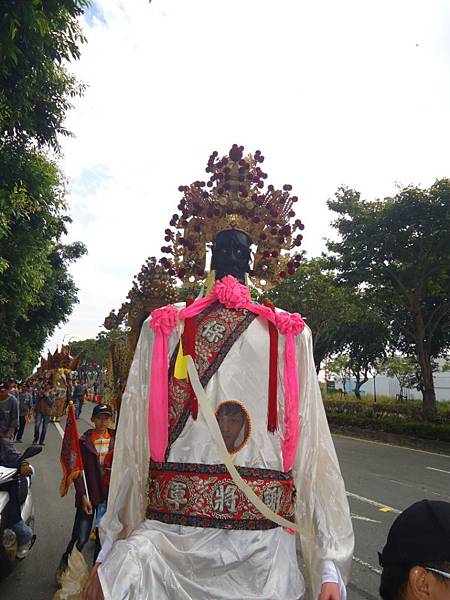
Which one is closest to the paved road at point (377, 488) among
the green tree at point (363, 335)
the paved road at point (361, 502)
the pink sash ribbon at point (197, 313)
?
the paved road at point (361, 502)

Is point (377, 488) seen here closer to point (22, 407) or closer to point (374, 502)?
point (374, 502)

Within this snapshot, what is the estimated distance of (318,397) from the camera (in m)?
2.24

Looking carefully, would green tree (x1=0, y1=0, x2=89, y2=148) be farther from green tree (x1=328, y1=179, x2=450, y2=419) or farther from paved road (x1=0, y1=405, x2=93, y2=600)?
green tree (x1=328, y1=179, x2=450, y2=419)

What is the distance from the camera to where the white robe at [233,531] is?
1718mm

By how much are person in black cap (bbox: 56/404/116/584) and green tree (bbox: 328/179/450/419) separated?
12.0 meters

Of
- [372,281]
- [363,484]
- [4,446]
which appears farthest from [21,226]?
[372,281]

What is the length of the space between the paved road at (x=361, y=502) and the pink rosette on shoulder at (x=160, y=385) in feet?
10.2

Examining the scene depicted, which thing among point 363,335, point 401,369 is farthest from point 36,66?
point 401,369

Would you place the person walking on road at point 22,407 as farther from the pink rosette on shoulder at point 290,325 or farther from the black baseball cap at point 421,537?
the black baseball cap at point 421,537

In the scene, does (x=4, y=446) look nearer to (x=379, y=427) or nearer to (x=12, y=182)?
(x=12, y=182)

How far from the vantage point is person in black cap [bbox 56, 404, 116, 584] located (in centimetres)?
477

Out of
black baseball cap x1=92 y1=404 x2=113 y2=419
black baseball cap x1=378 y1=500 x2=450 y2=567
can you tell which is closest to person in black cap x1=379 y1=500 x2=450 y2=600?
black baseball cap x1=378 y1=500 x2=450 y2=567

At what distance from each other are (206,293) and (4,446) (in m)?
3.54

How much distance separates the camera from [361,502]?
7566mm
